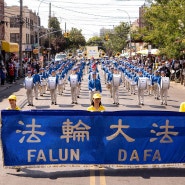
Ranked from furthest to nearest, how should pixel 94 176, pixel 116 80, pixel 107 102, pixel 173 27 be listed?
pixel 173 27
pixel 107 102
pixel 116 80
pixel 94 176

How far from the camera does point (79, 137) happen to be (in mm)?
8922

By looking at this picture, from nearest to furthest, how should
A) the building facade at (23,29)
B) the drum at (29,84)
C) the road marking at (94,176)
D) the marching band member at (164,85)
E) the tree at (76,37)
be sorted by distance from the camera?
the road marking at (94,176), the drum at (29,84), the marching band member at (164,85), the building facade at (23,29), the tree at (76,37)

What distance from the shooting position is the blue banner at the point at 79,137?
8.85 m

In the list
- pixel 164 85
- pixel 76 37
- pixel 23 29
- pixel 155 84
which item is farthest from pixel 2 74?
pixel 76 37

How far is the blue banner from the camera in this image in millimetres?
8852

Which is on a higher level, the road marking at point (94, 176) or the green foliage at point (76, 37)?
the green foliage at point (76, 37)

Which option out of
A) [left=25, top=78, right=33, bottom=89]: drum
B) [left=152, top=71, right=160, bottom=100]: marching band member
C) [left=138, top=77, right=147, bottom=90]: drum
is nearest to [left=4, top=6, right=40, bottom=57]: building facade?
[left=152, top=71, right=160, bottom=100]: marching band member

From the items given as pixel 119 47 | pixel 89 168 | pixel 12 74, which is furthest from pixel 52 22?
pixel 89 168

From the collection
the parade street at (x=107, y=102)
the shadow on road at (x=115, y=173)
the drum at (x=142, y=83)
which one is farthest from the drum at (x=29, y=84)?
the shadow on road at (x=115, y=173)

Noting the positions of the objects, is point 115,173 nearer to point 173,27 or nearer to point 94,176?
point 94,176

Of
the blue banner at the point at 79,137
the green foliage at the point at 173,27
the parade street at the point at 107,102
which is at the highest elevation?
the green foliage at the point at 173,27

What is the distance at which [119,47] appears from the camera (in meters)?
96.2

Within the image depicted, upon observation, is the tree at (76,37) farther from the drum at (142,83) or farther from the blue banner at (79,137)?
the blue banner at (79,137)

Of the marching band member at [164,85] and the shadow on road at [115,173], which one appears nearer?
the shadow on road at [115,173]
